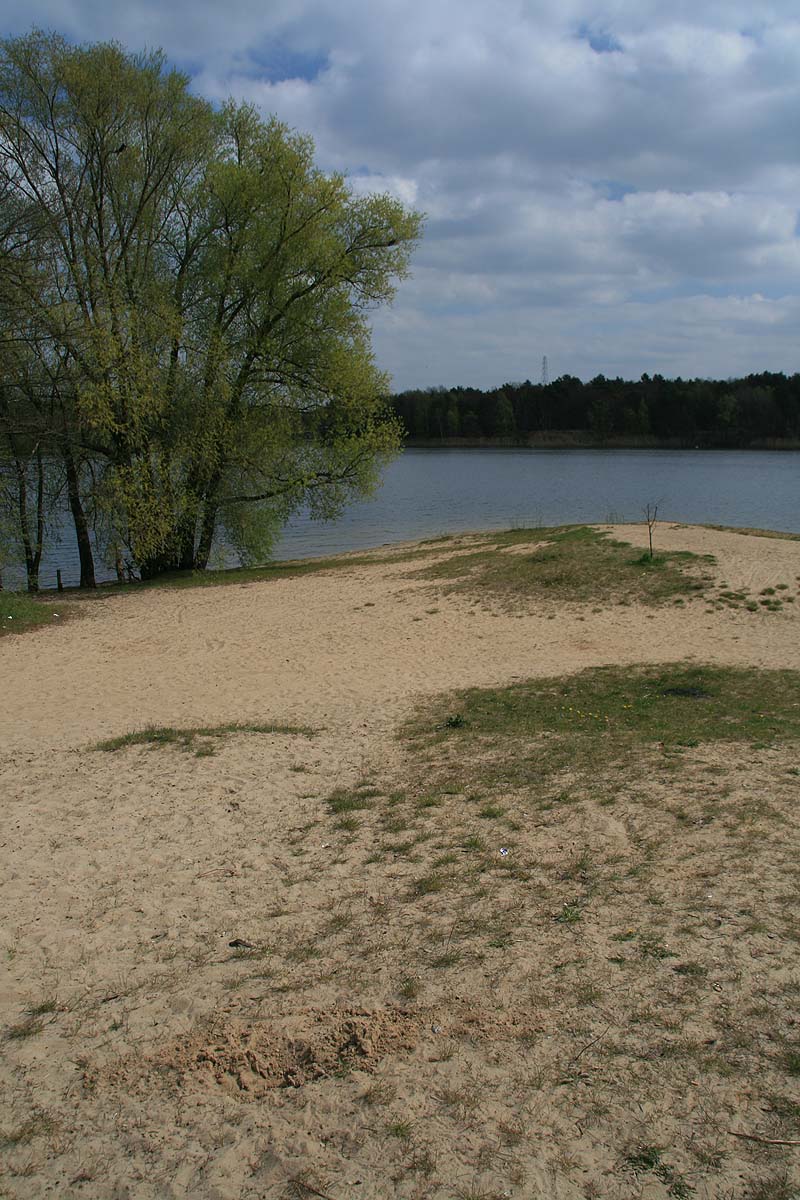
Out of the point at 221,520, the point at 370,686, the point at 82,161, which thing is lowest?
the point at 370,686

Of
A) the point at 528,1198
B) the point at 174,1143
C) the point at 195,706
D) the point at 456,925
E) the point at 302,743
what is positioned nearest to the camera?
the point at 528,1198

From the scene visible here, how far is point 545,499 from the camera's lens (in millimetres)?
43156

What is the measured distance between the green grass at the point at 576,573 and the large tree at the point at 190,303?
5.59 m

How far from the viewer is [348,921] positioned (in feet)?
15.2

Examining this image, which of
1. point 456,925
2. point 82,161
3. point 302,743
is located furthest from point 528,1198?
point 82,161

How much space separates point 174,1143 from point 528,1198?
1.26m

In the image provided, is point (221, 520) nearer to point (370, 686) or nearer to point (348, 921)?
point (370, 686)

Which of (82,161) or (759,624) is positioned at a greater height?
(82,161)

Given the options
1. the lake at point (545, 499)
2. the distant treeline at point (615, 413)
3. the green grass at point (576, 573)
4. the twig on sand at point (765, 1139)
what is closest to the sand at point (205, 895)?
the twig on sand at point (765, 1139)

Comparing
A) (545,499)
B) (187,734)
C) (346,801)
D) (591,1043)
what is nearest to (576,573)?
(187,734)

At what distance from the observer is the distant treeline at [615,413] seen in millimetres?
89875

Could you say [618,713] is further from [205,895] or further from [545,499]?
[545,499]

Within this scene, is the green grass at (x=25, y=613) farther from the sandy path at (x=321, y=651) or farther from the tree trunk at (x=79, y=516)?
the tree trunk at (x=79, y=516)

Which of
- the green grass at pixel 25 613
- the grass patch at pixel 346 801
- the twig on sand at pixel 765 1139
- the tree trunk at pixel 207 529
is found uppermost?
the tree trunk at pixel 207 529
